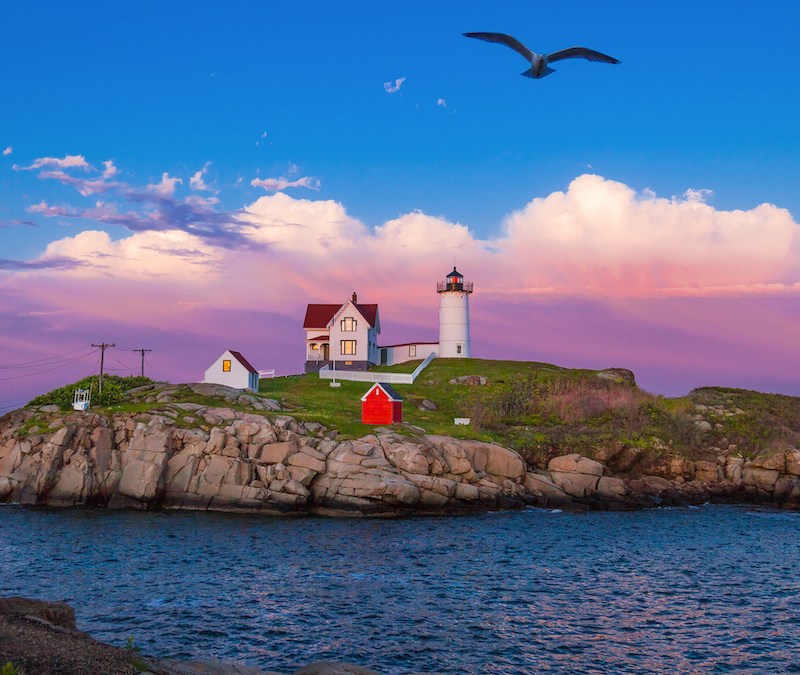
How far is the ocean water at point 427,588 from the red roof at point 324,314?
49.0 meters

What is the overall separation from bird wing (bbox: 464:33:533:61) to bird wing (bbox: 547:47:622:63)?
662 mm

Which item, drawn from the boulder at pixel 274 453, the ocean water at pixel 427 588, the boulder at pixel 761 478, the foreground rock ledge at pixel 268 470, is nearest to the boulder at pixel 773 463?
the boulder at pixel 761 478

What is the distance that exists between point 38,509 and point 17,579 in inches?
782

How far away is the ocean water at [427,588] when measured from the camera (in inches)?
885

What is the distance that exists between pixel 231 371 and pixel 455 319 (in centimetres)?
3463

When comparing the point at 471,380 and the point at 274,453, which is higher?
the point at 471,380

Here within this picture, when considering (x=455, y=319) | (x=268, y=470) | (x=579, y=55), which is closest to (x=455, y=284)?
(x=455, y=319)

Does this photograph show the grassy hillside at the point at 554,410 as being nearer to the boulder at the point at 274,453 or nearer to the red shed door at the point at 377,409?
the red shed door at the point at 377,409

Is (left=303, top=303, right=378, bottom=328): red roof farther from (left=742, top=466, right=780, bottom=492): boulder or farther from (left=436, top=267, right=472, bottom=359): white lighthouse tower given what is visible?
(left=742, top=466, right=780, bottom=492): boulder

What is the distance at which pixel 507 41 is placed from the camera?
65.6ft

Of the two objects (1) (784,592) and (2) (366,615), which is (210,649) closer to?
(2) (366,615)

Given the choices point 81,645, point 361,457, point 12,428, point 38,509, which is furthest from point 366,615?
point 12,428

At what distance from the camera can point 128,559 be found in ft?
112

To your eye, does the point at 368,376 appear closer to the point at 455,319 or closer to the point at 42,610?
the point at 455,319
